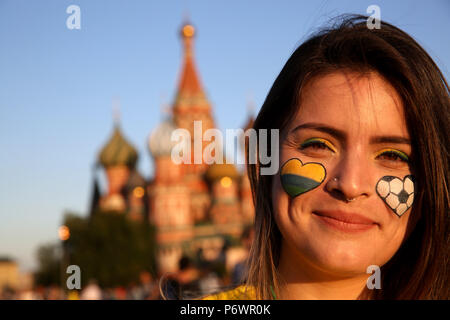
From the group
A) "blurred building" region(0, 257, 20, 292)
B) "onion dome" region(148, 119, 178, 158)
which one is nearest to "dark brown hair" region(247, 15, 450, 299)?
"onion dome" region(148, 119, 178, 158)

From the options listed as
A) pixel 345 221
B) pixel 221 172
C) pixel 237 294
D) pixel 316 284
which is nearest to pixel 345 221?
pixel 345 221

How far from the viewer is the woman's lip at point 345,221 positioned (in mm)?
1689

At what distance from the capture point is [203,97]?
226 feet

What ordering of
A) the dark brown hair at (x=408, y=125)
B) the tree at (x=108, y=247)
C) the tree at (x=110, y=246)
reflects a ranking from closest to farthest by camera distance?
the dark brown hair at (x=408, y=125)
the tree at (x=110, y=246)
the tree at (x=108, y=247)

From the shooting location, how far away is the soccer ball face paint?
1724 mm

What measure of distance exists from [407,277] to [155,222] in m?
59.2

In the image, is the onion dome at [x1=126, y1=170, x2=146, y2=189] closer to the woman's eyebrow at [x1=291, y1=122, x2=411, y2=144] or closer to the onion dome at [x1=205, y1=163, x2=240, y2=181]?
the onion dome at [x1=205, y1=163, x2=240, y2=181]

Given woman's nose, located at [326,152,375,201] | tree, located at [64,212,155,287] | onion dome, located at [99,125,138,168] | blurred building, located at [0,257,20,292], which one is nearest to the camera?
woman's nose, located at [326,152,375,201]

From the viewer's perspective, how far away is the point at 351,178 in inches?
65.1

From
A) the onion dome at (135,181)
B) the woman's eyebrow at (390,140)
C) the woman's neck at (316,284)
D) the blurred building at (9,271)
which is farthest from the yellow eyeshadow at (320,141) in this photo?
the blurred building at (9,271)

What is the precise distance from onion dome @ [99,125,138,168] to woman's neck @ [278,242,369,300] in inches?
2607

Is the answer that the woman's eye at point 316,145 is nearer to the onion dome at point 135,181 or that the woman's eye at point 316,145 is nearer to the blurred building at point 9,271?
the onion dome at point 135,181

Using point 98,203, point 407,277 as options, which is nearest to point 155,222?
point 98,203

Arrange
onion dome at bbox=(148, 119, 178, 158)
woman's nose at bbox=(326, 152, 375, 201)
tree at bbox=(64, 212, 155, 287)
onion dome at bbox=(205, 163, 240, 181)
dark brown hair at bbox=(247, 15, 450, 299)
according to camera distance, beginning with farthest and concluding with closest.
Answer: onion dome at bbox=(205, 163, 240, 181) < onion dome at bbox=(148, 119, 178, 158) < tree at bbox=(64, 212, 155, 287) < dark brown hair at bbox=(247, 15, 450, 299) < woman's nose at bbox=(326, 152, 375, 201)
